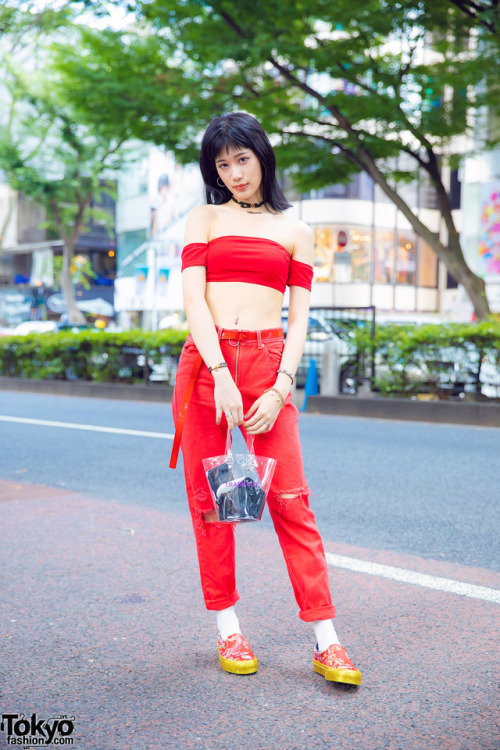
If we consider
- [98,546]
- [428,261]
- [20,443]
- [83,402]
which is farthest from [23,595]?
[428,261]

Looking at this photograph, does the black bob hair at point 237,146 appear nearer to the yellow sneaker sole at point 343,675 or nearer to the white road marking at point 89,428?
the yellow sneaker sole at point 343,675

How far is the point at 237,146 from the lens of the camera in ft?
8.88

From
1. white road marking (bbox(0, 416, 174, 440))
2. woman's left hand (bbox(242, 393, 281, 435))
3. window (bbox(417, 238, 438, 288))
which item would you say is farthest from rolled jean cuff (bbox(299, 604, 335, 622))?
window (bbox(417, 238, 438, 288))

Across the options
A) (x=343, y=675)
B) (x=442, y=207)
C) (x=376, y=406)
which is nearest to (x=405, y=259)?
(x=442, y=207)

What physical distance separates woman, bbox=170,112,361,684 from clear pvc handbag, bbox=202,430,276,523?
0.07 m

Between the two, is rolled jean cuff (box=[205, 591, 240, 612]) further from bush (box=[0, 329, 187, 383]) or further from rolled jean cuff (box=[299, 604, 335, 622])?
bush (box=[0, 329, 187, 383])

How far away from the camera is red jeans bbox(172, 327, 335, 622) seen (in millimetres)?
2684

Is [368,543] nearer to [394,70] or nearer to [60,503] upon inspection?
[60,503]

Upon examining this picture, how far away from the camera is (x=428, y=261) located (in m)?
37.8

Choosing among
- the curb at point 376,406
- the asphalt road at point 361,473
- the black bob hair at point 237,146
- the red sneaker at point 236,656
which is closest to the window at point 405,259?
the curb at point 376,406

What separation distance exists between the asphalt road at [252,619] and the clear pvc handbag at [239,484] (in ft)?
1.87

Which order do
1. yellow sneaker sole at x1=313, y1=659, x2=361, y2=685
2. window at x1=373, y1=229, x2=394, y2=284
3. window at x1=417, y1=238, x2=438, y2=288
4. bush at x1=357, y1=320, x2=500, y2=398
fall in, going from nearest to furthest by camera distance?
yellow sneaker sole at x1=313, y1=659, x2=361, y2=685, bush at x1=357, y1=320, x2=500, y2=398, window at x1=373, y1=229, x2=394, y2=284, window at x1=417, y1=238, x2=438, y2=288

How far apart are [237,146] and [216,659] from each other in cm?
177

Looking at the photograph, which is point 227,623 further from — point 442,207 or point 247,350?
point 442,207
